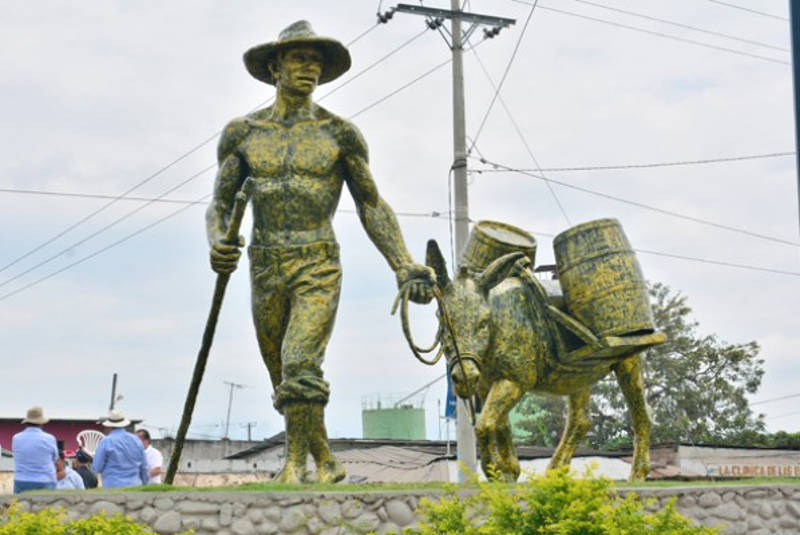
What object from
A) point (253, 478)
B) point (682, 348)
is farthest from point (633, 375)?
point (682, 348)

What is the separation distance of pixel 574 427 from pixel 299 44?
13.7ft

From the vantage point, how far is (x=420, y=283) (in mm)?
8148

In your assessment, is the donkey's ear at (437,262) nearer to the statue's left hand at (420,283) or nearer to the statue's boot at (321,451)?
the statue's left hand at (420,283)

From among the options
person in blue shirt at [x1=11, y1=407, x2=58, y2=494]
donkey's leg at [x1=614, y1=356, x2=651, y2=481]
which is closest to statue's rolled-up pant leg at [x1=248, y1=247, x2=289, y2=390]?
person in blue shirt at [x1=11, y1=407, x2=58, y2=494]

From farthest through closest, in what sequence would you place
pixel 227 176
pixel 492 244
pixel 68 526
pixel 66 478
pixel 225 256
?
pixel 66 478
pixel 492 244
pixel 227 176
pixel 225 256
pixel 68 526

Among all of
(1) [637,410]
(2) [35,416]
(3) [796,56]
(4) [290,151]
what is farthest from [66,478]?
(3) [796,56]

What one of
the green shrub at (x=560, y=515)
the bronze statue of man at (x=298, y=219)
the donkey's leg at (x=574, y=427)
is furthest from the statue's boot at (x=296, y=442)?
the donkey's leg at (x=574, y=427)

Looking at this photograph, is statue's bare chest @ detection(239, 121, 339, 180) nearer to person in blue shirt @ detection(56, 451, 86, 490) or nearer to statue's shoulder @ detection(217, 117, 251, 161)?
statue's shoulder @ detection(217, 117, 251, 161)

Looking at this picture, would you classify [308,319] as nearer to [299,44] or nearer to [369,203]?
[369,203]

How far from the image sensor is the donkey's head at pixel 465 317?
9062 millimetres

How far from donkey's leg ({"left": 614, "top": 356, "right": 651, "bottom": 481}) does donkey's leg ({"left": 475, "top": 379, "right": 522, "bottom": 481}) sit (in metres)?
1.19

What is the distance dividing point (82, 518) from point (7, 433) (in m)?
26.1

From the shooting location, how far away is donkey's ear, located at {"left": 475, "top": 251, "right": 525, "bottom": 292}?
31.3ft

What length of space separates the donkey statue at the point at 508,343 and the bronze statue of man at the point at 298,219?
913mm
